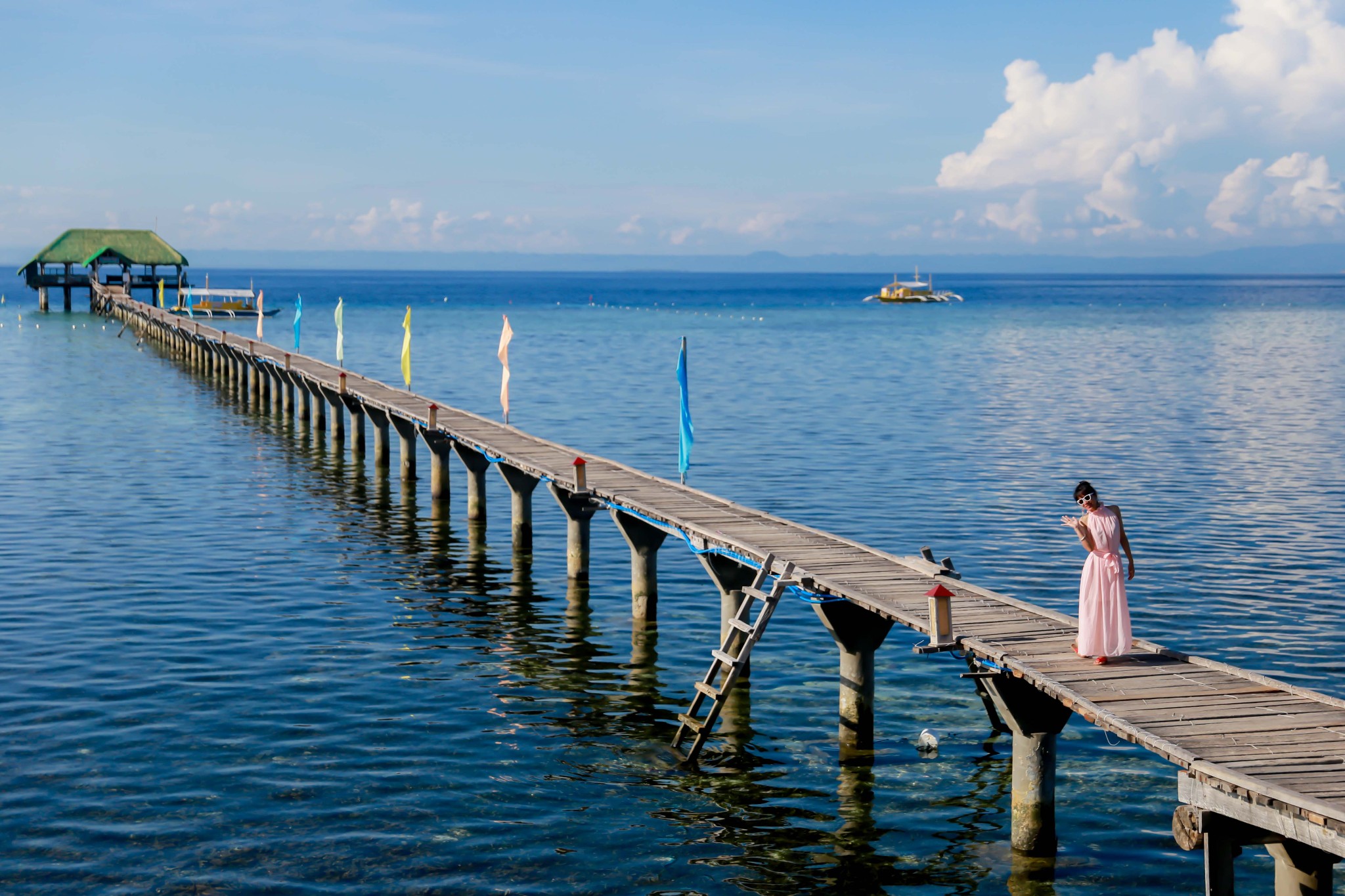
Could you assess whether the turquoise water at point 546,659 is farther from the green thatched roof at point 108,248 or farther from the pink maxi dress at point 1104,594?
the green thatched roof at point 108,248

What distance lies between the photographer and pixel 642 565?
74.0 feet

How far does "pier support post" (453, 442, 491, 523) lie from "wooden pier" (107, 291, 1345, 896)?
0.81ft

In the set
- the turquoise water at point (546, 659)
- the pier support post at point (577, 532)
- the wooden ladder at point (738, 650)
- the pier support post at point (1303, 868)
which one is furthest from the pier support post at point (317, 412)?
the pier support post at point (1303, 868)

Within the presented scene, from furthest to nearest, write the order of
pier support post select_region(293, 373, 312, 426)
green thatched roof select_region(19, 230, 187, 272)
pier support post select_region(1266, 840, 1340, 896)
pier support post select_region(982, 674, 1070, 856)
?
green thatched roof select_region(19, 230, 187, 272), pier support post select_region(293, 373, 312, 426), pier support post select_region(982, 674, 1070, 856), pier support post select_region(1266, 840, 1340, 896)

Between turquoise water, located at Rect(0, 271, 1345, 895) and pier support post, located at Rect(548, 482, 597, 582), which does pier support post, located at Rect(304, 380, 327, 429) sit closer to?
turquoise water, located at Rect(0, 271, 1345, 895)

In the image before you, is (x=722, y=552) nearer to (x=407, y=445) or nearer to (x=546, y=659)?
(x=546, y=659)

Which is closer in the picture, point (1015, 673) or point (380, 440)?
point (1015, 673)

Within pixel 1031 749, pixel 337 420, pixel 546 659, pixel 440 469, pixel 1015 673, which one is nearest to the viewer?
pixel 1015 673

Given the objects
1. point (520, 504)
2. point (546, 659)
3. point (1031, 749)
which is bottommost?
point (546, 659)

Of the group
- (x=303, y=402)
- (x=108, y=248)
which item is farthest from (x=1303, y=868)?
(x=108, y=248)

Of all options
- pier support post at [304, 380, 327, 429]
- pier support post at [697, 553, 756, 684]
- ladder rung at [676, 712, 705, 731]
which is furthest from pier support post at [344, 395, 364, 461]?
ladder rung at [676, 712, 705, 731]

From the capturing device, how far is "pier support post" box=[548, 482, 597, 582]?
78.2 feet

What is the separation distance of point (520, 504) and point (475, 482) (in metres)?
2.54

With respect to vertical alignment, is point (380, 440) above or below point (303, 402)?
below
